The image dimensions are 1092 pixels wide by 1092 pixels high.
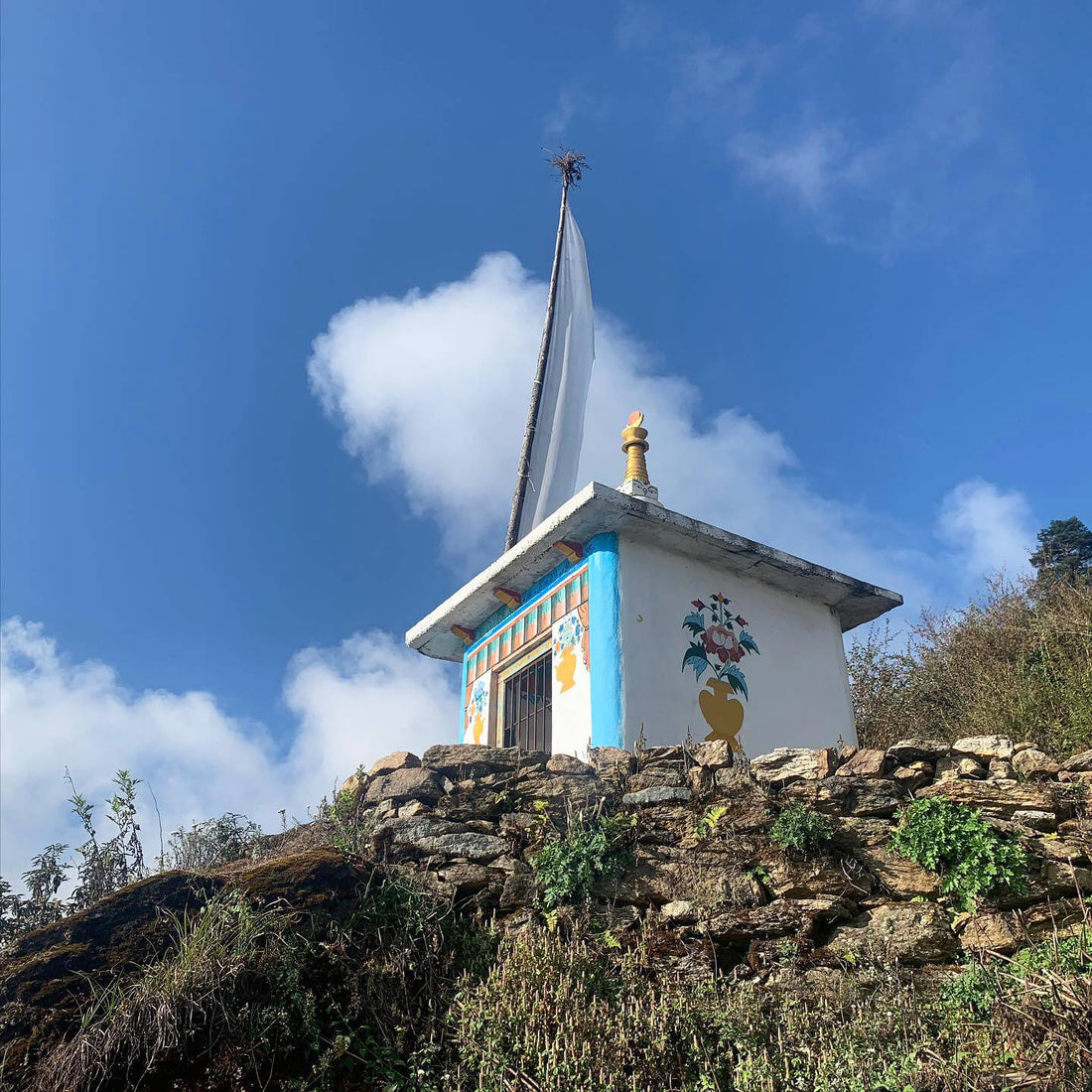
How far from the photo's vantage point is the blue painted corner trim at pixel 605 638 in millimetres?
8805

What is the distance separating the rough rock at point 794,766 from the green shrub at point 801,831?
485mm

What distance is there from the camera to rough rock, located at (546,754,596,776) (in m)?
7.61

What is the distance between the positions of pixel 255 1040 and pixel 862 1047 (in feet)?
10.4

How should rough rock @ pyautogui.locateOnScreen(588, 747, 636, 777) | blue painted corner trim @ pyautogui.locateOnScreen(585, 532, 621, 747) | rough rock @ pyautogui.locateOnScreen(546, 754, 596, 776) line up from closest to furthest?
1. rough rock @ pyautogui.locateOnScreen(588, 747, 636, 777)
2. rough rock @ pyautogui.locateOnScreen(546, 754, 596, 776)
3. blue painted corner trim @ pyautogui.locateOnScreen(585, 532, 621, 747)

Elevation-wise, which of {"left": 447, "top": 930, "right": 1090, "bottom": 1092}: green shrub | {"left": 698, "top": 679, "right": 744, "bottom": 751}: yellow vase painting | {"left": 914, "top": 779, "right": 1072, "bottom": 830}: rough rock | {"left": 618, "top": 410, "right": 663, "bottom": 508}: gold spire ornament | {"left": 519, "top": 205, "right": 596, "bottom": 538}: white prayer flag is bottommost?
{"left": 447, "top": 930, "right": 1090, "bottom": 1092}: green shrub

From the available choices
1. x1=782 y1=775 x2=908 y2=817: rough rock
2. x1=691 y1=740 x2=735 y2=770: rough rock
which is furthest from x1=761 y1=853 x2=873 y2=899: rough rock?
x1=691 y1=740 x2=735 y2=770: rough rock

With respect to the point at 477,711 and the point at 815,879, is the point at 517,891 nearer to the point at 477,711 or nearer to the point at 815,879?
the point at 815,879

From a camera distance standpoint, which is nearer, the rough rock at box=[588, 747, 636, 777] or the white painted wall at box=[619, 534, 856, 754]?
the rough rock at box=[588, 747, 636, 777]

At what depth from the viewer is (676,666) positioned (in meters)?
9.29

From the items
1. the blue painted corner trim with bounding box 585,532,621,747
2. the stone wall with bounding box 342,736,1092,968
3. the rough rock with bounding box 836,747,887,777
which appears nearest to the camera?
the stone wall with bounding box 342,736,1092,968

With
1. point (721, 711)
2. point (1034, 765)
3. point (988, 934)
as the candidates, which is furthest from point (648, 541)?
point (988, 934)

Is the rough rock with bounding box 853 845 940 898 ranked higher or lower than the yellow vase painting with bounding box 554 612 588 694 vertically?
lower

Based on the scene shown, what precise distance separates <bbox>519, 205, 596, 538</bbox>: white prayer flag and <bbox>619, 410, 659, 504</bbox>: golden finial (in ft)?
7.23

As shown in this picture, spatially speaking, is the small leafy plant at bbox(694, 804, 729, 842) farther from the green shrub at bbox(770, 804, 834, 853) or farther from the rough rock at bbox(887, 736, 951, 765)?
the rough rock at bbox(887, 736, 951, 765)
